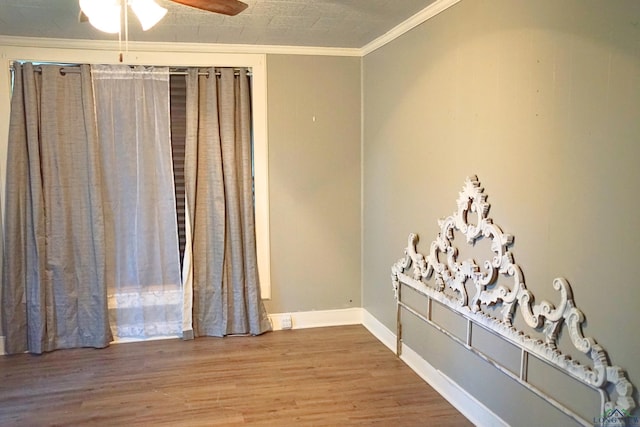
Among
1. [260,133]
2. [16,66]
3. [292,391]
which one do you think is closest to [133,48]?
[16,66]

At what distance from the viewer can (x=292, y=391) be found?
126 inches

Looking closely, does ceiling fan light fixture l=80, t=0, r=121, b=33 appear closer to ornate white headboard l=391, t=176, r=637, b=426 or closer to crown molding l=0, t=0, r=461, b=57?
crown molding l=0, t=0, r=461, b=57

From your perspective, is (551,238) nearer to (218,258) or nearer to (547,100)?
(547,100)

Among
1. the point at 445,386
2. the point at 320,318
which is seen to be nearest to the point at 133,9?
the point at 445,386

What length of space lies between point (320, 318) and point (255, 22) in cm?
240

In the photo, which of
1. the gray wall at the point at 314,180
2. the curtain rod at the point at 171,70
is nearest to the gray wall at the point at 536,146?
the gray wall at the point at 314,180

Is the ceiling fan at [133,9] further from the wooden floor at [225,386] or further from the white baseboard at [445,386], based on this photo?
the white baseboard at [445,386]

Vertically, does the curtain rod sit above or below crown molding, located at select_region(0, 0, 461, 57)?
below

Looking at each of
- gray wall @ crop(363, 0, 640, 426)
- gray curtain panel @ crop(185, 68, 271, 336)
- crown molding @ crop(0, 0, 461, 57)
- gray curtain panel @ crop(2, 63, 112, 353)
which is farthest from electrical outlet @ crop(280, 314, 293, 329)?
crown molding @ crop(0, 0, 461, 57)

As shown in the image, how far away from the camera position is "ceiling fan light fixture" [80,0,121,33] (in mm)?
2080

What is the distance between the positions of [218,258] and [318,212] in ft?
2.93

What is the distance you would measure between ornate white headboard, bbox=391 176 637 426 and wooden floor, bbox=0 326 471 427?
Result: 0.50 metres

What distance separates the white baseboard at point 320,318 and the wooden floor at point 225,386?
0.21 meters

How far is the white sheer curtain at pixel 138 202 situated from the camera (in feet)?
12.9
